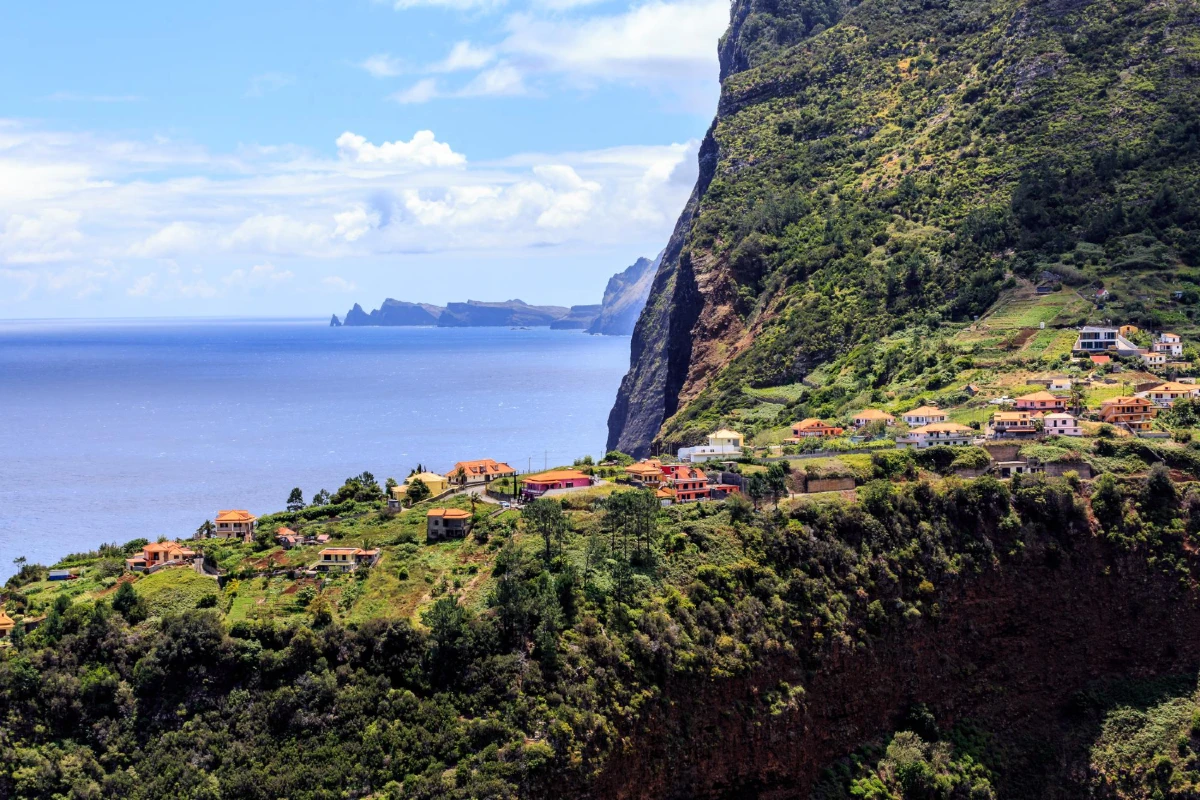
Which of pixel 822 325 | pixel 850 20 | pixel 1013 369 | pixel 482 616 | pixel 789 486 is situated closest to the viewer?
pixel 482 616

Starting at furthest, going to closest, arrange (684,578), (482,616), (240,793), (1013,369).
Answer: (1013,369) → (684,578) → (482,616) → (240,793)

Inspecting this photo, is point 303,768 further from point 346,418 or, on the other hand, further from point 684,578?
point 346,418

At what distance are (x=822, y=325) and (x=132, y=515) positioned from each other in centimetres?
5800

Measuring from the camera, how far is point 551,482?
→ 65.4 m

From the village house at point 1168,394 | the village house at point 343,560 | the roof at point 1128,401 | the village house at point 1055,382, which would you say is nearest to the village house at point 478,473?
the village house at point 343,560

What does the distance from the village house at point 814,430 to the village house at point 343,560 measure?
97.7 feet

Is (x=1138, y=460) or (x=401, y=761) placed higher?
(x=1138, y=460)

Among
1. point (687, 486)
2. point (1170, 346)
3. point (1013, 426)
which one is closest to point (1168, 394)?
point (1170, 346)

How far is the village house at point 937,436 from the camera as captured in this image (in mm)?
68750

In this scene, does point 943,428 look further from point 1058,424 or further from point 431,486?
point 431,486

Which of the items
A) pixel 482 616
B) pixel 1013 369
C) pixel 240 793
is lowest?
pixel 240 793

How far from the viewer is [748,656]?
52.5 m

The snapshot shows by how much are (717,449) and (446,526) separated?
20334mm

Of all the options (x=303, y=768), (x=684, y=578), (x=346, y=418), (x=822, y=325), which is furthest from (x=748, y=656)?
(x=346, y=418)
